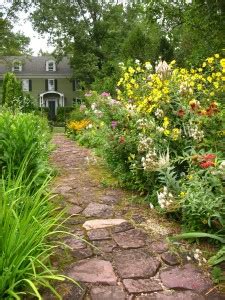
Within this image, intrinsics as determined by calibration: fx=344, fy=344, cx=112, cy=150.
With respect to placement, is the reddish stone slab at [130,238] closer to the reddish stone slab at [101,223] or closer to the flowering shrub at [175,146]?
the reddish stone slab at [101,223]

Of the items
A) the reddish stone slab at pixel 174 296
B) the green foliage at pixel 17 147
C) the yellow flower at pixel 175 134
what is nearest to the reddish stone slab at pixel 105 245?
the reddish stone slab at pixel 174 296

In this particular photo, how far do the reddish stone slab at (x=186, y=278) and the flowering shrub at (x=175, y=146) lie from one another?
0.43 meters

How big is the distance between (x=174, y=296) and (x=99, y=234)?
3.38 ft

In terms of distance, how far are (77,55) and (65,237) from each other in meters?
28.5

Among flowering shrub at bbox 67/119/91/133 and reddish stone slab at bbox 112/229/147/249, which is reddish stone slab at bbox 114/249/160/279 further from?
flowering shrub at bbox 67/119/91/133

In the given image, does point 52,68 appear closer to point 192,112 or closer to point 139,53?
point 139,53

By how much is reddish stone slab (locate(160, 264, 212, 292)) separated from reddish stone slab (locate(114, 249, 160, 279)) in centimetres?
10

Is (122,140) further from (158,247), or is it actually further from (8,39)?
(8,39)

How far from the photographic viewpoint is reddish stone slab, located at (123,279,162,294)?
218cm

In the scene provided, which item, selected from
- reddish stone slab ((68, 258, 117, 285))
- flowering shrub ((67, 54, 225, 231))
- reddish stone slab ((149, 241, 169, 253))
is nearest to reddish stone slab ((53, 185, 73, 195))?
flowering shrub ((67, 54, 225, 231))

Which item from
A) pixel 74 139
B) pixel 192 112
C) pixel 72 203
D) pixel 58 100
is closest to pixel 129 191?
pixel 72 203

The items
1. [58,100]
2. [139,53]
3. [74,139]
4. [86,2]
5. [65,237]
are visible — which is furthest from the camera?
[58,100]

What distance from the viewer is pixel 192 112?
3875 millimetres

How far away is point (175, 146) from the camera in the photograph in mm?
3943
